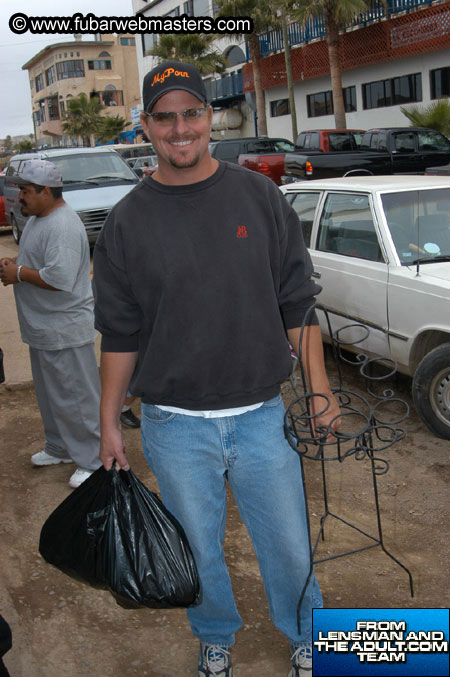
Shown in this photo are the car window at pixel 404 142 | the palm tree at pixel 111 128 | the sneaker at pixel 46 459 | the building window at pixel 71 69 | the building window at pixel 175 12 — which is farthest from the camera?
the building window at pixel 71 69

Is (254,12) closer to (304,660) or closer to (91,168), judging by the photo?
(91,168)

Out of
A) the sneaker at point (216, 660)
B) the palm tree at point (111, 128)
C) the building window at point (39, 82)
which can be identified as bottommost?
the sneaker at point (216, 660)

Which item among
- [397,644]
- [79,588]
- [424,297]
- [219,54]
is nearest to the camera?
[397,644]

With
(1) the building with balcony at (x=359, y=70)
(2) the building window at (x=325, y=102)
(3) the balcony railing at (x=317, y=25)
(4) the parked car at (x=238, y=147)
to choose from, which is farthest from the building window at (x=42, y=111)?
(4) the parked car at (x=238, y=147)

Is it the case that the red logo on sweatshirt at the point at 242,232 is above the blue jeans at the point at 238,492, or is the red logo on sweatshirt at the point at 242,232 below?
above

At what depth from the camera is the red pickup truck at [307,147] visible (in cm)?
1739

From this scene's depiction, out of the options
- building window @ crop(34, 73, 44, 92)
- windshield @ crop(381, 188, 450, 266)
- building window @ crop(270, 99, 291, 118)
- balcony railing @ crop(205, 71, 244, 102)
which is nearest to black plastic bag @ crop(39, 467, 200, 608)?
windshield @ crop(381, 188, 450, 266)

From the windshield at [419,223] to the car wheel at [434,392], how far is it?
803mm

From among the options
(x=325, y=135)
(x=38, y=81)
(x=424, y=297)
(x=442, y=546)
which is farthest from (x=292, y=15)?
(x=38, y=81)

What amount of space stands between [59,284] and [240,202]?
196 cm

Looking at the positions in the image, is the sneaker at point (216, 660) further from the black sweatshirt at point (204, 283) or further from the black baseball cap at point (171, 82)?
the black baseball cap at point (171, 82)

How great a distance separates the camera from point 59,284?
3.98m

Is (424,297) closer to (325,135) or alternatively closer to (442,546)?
(442,546)

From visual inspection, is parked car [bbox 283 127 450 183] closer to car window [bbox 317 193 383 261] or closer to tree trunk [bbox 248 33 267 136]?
car window [bbox 317 193 383 261]
